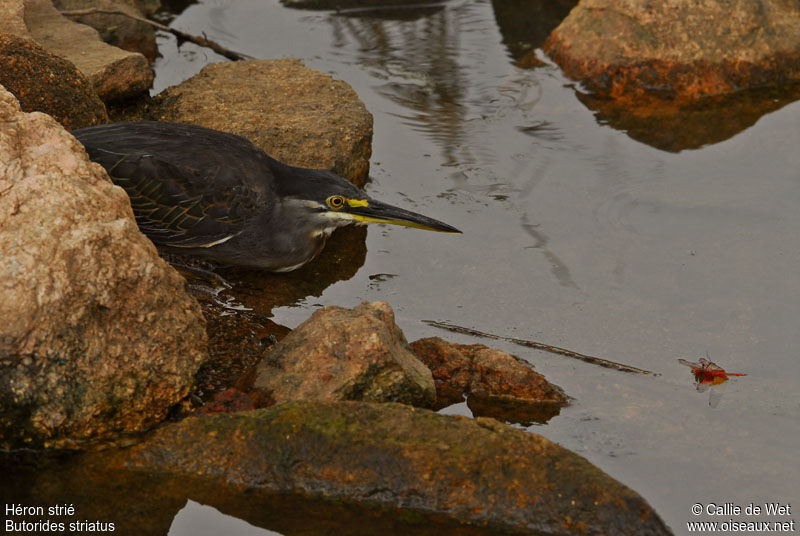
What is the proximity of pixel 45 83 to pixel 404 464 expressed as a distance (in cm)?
298

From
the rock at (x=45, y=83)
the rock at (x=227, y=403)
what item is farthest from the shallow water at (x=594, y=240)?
the rock at (x=45, y=83)

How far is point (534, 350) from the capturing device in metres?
4.64

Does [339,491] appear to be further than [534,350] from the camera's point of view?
No

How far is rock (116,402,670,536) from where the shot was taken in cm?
340

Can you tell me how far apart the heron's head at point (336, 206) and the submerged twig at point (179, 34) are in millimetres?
2695

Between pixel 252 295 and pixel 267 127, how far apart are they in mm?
1267

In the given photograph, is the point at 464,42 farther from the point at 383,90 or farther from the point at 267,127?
the point at 267,127

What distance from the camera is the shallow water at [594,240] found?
13.5ft

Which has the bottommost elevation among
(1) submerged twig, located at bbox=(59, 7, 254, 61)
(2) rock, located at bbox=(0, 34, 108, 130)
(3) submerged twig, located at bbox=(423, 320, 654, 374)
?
(3) submerged twig, located at bbox=(423, 320, 654, 374)

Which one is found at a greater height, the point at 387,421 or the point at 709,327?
the point at 387,421

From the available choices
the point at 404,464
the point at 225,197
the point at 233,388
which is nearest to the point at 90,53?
the point at 225,197

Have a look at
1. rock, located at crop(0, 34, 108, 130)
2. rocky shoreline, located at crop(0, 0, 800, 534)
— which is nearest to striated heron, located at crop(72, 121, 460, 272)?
rock, located at crop(0, 34, 108, 130)

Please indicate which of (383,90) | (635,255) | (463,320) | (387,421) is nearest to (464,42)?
(383,90)

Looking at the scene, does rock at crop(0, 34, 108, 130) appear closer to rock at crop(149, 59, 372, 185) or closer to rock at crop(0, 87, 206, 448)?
rock at crop(149, 59, 372, 185)
